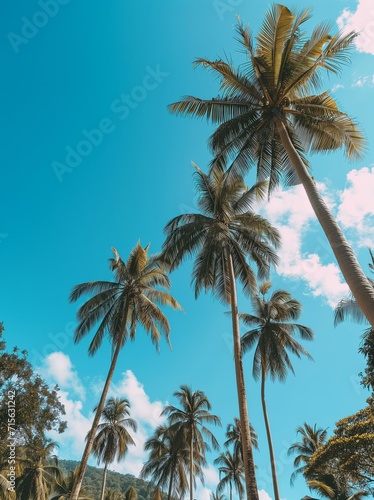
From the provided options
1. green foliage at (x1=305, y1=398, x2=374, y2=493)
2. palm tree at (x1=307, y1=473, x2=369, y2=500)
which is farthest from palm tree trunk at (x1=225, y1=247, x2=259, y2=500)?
palm tree at (x1=307, y1=473, x2=369, y2=500)

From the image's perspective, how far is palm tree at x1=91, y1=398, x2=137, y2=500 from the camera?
29462 mm

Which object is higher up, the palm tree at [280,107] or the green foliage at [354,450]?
the palm tree at [280,107]

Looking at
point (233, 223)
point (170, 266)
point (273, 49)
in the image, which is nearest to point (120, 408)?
point (170, 266)

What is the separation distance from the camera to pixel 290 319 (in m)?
22.1

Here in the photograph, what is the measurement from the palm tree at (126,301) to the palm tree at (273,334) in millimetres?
6212

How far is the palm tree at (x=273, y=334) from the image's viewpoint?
67.1ft

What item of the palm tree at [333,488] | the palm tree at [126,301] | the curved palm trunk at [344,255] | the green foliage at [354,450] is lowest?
the palm tree at [333,488]

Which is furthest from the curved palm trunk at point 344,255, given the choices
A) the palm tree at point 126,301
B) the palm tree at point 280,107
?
the palm tree at point 126,301

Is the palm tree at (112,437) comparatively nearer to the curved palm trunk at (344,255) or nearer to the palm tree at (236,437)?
the palm tree at (236,437)

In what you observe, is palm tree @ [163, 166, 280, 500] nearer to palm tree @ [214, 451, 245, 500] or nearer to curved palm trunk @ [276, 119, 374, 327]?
curved palm trunk @ [276, 119, 374, 327]

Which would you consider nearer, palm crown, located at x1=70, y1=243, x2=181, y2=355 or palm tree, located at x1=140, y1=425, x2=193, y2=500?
palm crown, located at x1=70, y1=243, x2=181, y2=355

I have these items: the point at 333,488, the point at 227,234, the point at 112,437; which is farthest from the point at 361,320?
the point at 112,437

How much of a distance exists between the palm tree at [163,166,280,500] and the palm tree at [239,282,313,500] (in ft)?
18.2

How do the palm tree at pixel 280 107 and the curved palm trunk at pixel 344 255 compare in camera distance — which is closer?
the curved palm trunk at pixel 344 255
